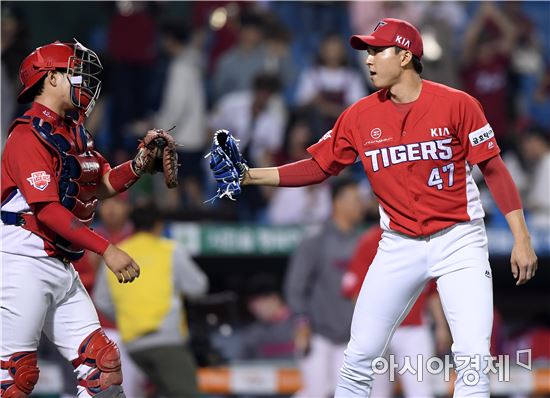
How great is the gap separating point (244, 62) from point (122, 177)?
250 inches

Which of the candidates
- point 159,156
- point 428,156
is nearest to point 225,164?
point 159,156

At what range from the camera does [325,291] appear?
9336 millimetres

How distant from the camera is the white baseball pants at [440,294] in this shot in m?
5.62

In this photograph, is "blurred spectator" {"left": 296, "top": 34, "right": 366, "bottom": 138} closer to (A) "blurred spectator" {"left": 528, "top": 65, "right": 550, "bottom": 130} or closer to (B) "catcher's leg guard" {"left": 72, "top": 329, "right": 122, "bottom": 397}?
(A) "blurred spectator" {"left": 528, "top": 65, "right": 550, "bottom": 130}

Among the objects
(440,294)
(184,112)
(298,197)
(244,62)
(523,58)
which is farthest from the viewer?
(523,58)

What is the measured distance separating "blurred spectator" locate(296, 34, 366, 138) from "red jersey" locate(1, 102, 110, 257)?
6256 mm

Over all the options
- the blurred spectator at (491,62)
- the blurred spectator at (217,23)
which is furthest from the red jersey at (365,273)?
the blurred spectator at (217,23)

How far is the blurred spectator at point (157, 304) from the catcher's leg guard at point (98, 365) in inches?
107

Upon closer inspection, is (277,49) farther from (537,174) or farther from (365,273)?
(365,273)

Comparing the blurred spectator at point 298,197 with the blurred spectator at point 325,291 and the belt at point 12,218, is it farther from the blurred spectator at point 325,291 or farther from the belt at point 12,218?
the belt at point 12,218

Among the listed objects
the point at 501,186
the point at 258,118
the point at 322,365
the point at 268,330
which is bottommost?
the point at 322,365

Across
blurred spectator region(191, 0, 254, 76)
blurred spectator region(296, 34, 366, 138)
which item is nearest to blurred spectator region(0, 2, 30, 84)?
blurred spectator region(191, 0, 254, 76)

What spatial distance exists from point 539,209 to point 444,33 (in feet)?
7.19

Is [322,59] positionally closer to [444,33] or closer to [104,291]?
[444,33]
